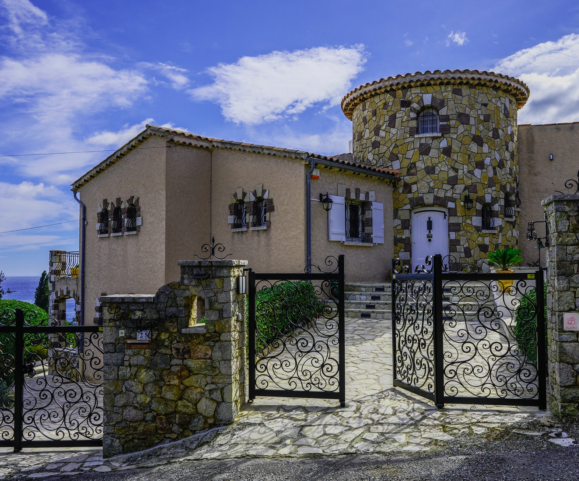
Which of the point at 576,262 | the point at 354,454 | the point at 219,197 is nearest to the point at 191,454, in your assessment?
the point at 354,454

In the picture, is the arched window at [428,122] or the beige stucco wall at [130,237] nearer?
the beige stucco wall at [130,237]

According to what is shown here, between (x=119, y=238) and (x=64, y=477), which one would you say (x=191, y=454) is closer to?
(x=64, y=477)

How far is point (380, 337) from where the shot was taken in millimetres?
9266

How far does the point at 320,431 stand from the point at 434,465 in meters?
1.35

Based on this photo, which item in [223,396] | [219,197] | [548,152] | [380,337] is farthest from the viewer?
[548,152]

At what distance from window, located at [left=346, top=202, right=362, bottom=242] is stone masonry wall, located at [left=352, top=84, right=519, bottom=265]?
1560 mm

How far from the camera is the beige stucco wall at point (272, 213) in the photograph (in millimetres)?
11898

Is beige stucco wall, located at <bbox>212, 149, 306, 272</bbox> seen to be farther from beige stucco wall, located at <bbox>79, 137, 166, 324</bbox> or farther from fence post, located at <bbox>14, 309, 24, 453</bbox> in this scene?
fence post, located at <bbox>14, 309, 24, 453</bbox>

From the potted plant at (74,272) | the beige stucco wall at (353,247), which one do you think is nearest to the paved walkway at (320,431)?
the beige stucco wall at (353,247)

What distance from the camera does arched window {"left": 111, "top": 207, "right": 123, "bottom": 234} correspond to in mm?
14906

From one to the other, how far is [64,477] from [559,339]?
570 cm

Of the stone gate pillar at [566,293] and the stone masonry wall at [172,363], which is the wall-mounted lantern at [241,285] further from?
the stone gate pillar at [566,293]

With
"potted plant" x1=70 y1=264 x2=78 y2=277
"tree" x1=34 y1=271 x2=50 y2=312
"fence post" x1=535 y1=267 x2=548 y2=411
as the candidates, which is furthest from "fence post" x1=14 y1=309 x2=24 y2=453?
"tree" x1=34 y1=271 x2=50 y2=312

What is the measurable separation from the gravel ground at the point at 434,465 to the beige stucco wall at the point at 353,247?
7380mm
